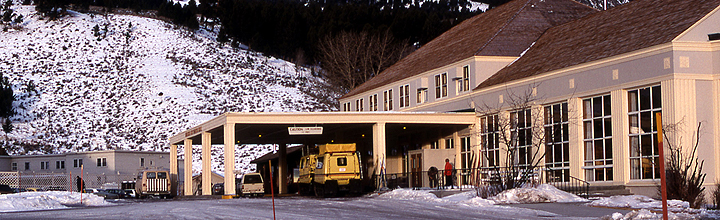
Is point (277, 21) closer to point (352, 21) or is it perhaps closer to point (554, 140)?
point (352, 21)

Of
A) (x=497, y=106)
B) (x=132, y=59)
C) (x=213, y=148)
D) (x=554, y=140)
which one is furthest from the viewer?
(x=132, y=59)

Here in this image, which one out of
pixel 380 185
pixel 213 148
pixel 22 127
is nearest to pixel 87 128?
pixel 22 127

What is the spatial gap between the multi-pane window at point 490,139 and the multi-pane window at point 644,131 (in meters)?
8.28

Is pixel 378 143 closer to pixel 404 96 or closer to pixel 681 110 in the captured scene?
pixel 404 96

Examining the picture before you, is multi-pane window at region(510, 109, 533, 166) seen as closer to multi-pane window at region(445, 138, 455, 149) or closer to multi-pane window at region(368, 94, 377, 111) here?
multi-pane window at region(445, 138, 455, 149)

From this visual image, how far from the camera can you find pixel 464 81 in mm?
37906

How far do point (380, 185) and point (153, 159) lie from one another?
40563 mm

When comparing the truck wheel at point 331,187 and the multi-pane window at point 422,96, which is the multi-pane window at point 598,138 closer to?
the truck wheel at point 331,187

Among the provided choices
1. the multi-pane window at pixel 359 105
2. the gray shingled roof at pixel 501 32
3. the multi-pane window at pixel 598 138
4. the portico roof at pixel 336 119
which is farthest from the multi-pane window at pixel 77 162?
the multi-pane window at pixel 598 138

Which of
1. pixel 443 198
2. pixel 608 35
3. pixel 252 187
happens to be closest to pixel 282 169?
pixel 252 187

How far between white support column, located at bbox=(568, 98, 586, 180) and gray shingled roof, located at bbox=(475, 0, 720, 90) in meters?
1.66

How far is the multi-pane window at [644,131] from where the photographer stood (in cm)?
2519

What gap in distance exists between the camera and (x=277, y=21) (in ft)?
391

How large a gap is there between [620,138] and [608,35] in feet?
17.8
